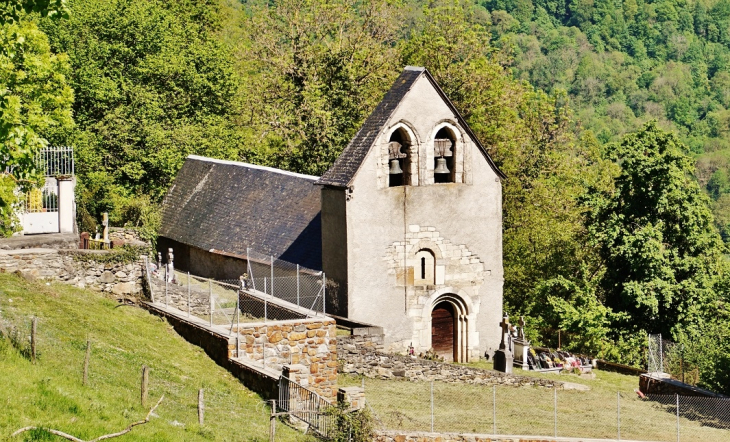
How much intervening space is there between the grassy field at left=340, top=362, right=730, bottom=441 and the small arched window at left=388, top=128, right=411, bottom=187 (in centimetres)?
748

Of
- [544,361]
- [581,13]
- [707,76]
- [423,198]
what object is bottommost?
[544,361]

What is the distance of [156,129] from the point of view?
50.8 metres

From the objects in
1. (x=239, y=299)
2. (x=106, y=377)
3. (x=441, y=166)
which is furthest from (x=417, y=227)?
(x=106, y=377)

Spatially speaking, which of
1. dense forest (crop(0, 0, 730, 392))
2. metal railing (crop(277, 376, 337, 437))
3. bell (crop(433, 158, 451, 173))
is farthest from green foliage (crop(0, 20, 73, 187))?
bell (crop(433, 158, 451, 173))

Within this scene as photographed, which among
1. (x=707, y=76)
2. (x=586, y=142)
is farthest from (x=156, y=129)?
(x=707, y=76)

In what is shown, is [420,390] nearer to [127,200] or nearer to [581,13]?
[127,200]

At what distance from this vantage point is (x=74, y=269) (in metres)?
31.9

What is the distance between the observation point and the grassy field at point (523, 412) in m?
26.7

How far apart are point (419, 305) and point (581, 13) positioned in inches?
6046

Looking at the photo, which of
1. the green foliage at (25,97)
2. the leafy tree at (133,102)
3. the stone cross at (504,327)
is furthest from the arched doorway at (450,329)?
the leafy tree at (133,102)

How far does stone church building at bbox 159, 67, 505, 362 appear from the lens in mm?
35406

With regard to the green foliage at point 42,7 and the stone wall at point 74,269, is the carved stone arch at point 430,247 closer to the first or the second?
the stone wall at point 74,269

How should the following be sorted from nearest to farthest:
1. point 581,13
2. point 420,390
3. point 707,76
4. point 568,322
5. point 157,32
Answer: point 420,390 → point 568,322 → point 157,32 → point 707,76 → point 581,13

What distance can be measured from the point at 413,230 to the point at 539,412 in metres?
9.13
